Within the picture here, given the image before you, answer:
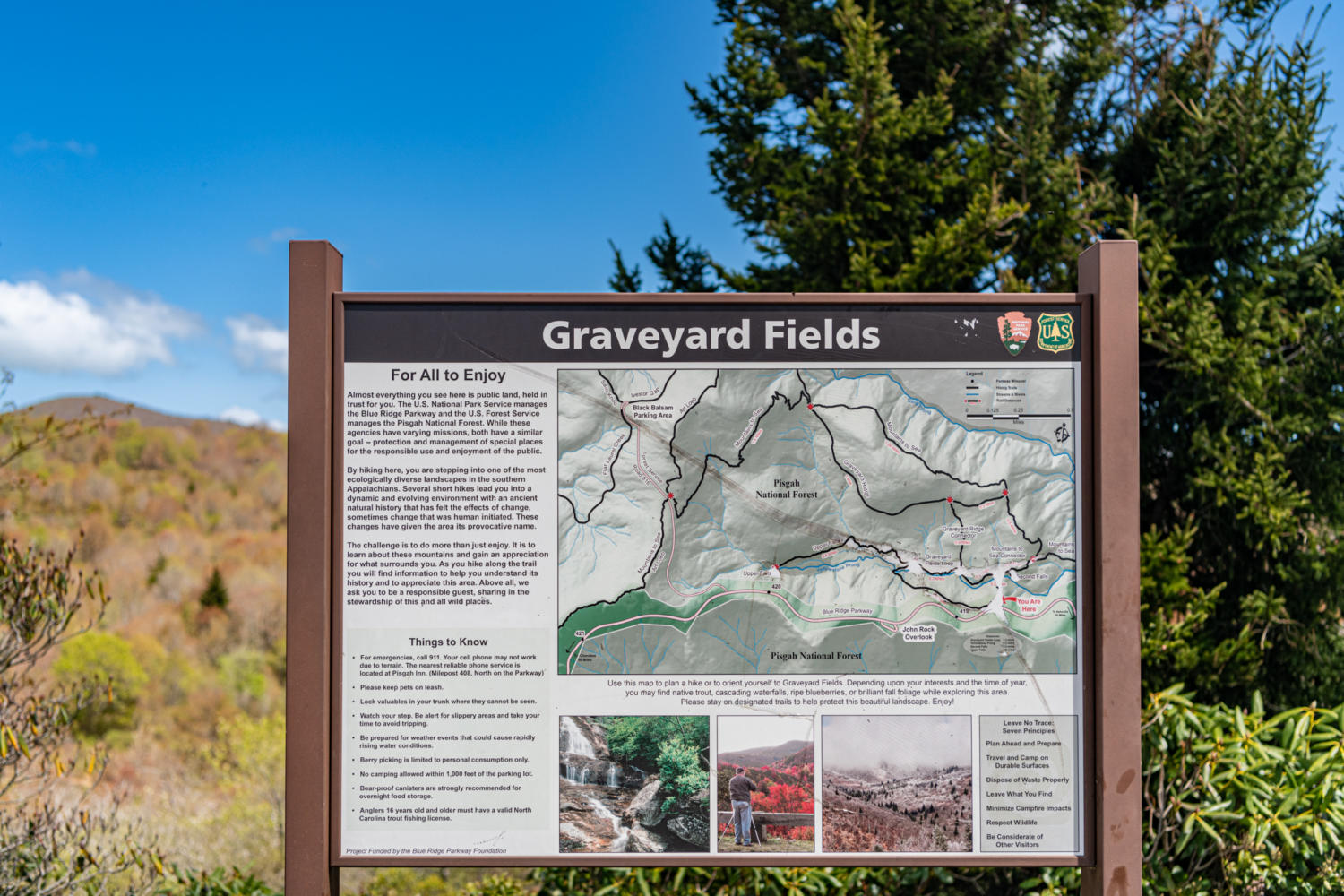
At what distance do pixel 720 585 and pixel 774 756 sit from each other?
1.91 ft

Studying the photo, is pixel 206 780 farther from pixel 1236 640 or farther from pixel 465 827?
pixel 1236 640

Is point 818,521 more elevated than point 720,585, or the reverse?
point 818,521

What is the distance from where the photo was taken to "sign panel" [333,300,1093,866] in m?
2.41

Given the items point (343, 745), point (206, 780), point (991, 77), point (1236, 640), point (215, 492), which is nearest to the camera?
point (343, 745)

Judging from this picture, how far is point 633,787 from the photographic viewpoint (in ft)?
7.90

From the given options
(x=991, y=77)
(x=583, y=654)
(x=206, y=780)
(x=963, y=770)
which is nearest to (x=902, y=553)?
(x=963, y=770)

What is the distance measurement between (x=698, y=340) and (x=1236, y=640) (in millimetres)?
4454

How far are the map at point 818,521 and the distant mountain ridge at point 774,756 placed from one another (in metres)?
0.25

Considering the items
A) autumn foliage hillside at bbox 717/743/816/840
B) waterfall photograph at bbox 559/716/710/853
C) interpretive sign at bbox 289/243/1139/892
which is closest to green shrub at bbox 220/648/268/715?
interpretive sign at bbox 289/243/1139/892

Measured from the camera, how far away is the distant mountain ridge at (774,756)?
7.92 feet

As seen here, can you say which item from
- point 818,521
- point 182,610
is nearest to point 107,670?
point 182,610

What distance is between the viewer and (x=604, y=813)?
2.41 meters

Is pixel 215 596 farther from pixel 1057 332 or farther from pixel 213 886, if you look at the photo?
pixel 1057 332

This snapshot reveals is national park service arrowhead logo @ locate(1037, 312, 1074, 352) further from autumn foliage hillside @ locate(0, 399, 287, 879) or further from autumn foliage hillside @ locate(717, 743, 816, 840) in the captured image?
autumn foliage hillside @ locate(0, 399, 287, 879)
